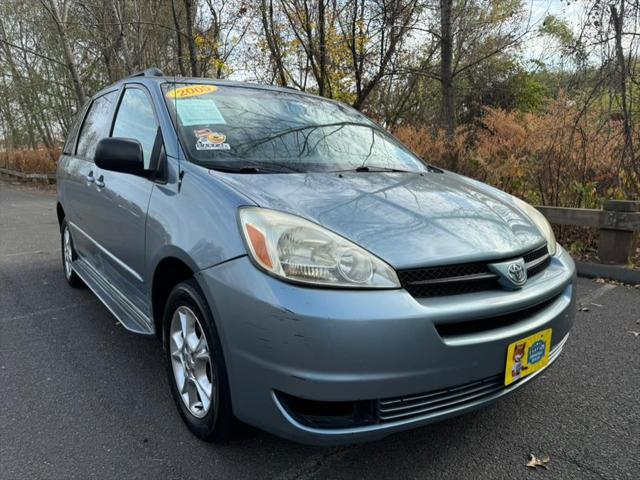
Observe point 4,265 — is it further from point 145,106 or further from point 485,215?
point 485,215

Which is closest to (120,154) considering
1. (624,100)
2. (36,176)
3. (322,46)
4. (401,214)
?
(401,214)

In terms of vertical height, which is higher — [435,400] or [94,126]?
[94,126]

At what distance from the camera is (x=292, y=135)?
2.74 metres

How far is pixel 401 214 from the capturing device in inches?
78.7

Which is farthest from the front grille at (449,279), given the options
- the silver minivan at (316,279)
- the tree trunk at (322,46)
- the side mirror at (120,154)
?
the tree trunk at (322,46)

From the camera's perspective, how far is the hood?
179 cm

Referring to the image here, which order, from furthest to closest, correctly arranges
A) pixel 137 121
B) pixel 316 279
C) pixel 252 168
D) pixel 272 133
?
1. pixel 137 121
2. pixel 272 133
3. pixel 252 168
4. pixel 316 279

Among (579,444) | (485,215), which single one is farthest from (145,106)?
(579,444)

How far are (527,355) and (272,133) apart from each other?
1.73 metres

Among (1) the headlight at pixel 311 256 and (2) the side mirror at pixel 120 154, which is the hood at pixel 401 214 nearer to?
(1) the headlight at pixel 311 256

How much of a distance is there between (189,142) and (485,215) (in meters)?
1.50

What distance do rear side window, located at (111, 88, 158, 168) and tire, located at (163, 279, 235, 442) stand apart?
35.6 inches

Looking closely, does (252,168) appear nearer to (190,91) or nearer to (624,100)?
(190,91)

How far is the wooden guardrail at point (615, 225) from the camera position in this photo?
458 cm
